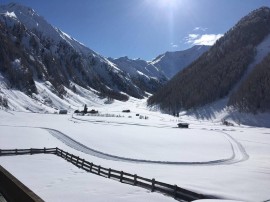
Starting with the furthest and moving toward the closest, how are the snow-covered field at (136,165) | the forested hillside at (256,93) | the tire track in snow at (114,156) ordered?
the forested hillside at (256,93) < the tire track in snow at (114,156) < the snow-covered field at (136,165)

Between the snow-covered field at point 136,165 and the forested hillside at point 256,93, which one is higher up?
the forested hillside at point 256,93

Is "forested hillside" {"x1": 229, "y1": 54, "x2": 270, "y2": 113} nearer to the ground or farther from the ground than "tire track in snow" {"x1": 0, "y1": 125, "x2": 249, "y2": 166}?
farther from the ground

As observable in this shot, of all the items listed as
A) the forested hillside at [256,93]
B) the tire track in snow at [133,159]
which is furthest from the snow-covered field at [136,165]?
the forested hillside at [256,93]

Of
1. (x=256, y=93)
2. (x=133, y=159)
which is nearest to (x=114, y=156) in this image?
(x=133, y=159)

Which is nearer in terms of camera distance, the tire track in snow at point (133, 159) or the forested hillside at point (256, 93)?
the tire track in snow at point (133, 159)

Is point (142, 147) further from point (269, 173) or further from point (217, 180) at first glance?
point (217, 180)

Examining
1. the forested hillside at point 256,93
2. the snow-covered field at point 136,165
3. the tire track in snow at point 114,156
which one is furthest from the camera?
the forested hillside at point 256,93

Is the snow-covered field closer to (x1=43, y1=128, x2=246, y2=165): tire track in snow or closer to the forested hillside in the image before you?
(x1=43, y1=128, x2=246, y2=165): tire track in snow

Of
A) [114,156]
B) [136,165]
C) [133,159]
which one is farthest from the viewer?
[114,156]

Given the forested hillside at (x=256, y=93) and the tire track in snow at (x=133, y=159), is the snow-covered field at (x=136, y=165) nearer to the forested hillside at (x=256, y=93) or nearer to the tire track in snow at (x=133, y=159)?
the tire track in snow at (x=133, y=159)

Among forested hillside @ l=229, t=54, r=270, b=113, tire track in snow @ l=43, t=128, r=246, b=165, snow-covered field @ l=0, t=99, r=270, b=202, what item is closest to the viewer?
snow-covered field @ l=0, t=99, r=270, b=202

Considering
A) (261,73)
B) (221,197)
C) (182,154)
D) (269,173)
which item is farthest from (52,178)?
(261,73)

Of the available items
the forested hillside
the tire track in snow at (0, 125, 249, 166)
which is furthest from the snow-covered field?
the forested hillside

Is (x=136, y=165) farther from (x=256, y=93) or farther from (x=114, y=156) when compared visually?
(x=256, y=93)
